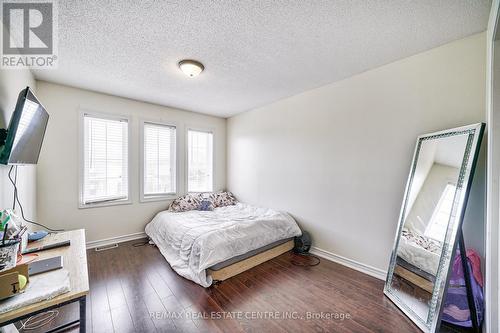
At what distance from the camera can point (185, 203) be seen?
376cm

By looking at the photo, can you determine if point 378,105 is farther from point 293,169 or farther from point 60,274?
point 60,274

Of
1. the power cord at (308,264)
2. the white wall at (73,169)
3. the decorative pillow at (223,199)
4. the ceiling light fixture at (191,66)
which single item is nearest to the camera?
the ceiling light fixture at (191,66)

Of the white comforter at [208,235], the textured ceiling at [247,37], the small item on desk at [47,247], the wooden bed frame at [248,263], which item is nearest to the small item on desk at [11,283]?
the small item on desk at [47,247]

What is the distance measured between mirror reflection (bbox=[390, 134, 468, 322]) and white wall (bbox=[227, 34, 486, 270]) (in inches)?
8.3

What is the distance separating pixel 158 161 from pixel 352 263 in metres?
3.61

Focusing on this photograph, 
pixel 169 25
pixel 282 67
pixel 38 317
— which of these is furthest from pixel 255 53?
pixel 38 317

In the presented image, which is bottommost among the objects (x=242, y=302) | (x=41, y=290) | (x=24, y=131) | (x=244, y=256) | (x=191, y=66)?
(x=242, y=302)

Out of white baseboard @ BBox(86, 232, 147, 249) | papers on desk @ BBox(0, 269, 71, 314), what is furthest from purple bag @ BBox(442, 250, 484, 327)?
white baseboard @ BBox(86, 232, 147, 249)

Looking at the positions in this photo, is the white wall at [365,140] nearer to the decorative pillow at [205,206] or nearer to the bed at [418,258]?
the bed at [418,258]

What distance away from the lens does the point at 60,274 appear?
126 centimetres

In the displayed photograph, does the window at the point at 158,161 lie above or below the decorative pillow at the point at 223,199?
above

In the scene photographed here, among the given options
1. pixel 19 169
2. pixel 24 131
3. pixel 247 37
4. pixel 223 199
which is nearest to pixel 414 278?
pixel 247 37

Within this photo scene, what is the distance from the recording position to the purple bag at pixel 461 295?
5.32 ft

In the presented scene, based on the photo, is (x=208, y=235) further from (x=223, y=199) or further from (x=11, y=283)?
(x=223, y=199)
